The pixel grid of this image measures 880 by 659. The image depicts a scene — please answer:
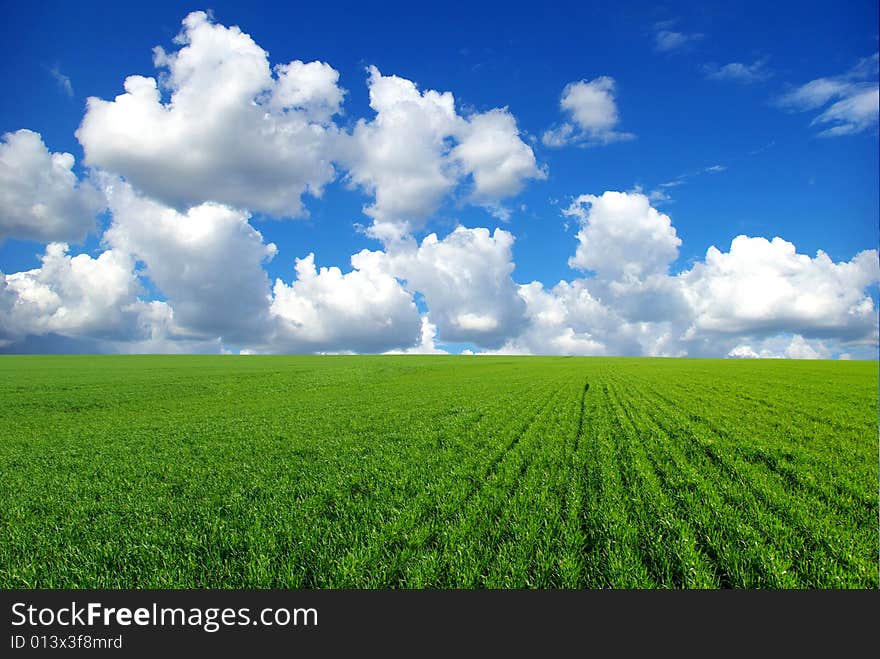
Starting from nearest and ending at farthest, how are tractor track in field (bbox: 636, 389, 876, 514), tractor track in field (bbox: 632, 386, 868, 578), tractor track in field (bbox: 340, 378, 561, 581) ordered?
tractor track in field (bbox: 632, 386, 868, 578) → tractor track in field (bbox: 340, 378, 561, 581) → tractor track in field (bbox: 636, 389, 876, 514)

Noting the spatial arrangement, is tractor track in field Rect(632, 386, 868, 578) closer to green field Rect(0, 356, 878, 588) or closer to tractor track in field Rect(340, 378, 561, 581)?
green field Rect(0, 356, 878, 588)

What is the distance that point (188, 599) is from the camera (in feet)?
18.8

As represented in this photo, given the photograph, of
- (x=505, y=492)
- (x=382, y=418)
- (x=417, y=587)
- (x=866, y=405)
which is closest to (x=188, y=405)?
(x=382, y=418)

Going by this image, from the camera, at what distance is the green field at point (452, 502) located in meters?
6.80

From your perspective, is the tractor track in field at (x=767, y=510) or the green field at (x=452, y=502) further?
the tractor track in field at (x=767, y=510)

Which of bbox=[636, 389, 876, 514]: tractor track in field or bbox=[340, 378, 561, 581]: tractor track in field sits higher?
bbox=[636, 389, 876, 514]: tractor track in field

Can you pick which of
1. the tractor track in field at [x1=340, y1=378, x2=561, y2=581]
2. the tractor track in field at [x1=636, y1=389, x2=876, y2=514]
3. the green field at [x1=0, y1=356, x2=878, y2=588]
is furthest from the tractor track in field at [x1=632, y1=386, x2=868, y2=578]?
the tractor track in field at [x1=340, y1=378, x2=561, y2=581]

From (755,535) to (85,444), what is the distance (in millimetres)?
24008

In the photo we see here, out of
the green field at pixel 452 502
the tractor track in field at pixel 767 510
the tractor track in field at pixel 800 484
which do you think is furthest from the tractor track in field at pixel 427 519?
the tractor track in field at pixel 800 484

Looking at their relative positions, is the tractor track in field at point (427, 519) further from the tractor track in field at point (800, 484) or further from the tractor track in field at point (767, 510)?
the tractor track in field at point (800, 484)

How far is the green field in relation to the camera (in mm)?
6805

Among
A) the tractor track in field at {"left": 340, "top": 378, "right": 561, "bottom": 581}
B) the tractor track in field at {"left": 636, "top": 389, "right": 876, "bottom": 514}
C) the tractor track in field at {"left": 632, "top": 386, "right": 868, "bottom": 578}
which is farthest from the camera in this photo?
the tractor track in field at {"left": 636, "top": 389, "right": 876, "bottom": 514}

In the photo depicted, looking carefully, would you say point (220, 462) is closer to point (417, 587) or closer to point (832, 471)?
point (417, 587)

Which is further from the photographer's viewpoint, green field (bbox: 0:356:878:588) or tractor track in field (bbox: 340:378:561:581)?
tractor track in field (bbox: 340:378:561:581)
